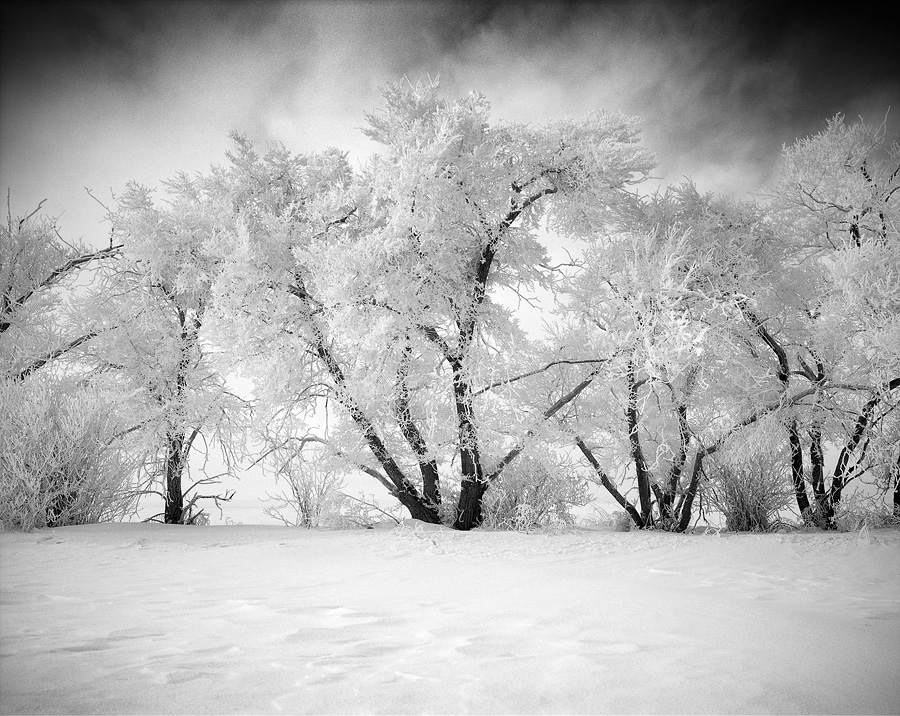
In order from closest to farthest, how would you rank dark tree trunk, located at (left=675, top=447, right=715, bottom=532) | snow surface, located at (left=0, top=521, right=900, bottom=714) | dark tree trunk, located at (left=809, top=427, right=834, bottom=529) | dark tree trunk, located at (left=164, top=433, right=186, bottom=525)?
snow surface, located at (left=0, top=521, right=900, bottom=714)
dark tree trunk, located at (left=675, top=447, right=715, bottom=532)
dark tree trunk, located at (left=164, top=433, right=186, bottom=525)
dark tree trunk, located at (left=809, top=427, right=834, bottom=529)

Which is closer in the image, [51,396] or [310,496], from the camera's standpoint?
[51,396]

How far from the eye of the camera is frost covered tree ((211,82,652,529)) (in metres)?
7.55

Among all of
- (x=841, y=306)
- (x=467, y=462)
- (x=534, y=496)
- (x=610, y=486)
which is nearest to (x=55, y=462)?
(x=467, y=462)

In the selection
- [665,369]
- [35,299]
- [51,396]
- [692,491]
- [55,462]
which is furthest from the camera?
[35,299]

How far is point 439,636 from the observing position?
215cm

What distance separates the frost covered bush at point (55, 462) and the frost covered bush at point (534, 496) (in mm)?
5309

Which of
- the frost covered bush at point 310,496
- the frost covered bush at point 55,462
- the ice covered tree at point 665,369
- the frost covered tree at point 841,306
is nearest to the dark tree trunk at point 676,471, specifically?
the ice covered tree at point 665,369

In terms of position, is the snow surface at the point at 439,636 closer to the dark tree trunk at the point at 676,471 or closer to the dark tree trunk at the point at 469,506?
the dark tree trunk at the point at 469,506

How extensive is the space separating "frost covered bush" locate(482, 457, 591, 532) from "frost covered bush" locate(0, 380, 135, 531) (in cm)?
531

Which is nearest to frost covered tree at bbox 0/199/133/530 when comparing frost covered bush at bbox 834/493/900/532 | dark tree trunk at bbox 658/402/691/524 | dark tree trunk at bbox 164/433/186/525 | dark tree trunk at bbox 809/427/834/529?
dark tree trunk at bbox 164/433/186/525

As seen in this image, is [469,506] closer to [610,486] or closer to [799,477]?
[610,486]

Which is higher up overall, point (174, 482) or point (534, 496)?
point (174, 482)

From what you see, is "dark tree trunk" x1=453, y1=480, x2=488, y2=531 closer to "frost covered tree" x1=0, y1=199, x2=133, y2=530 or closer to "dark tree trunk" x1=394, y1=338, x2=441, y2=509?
"dark tree trunk" x1=394, y1=338, x2=441, y2=509

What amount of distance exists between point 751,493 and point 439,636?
29.3 ft
